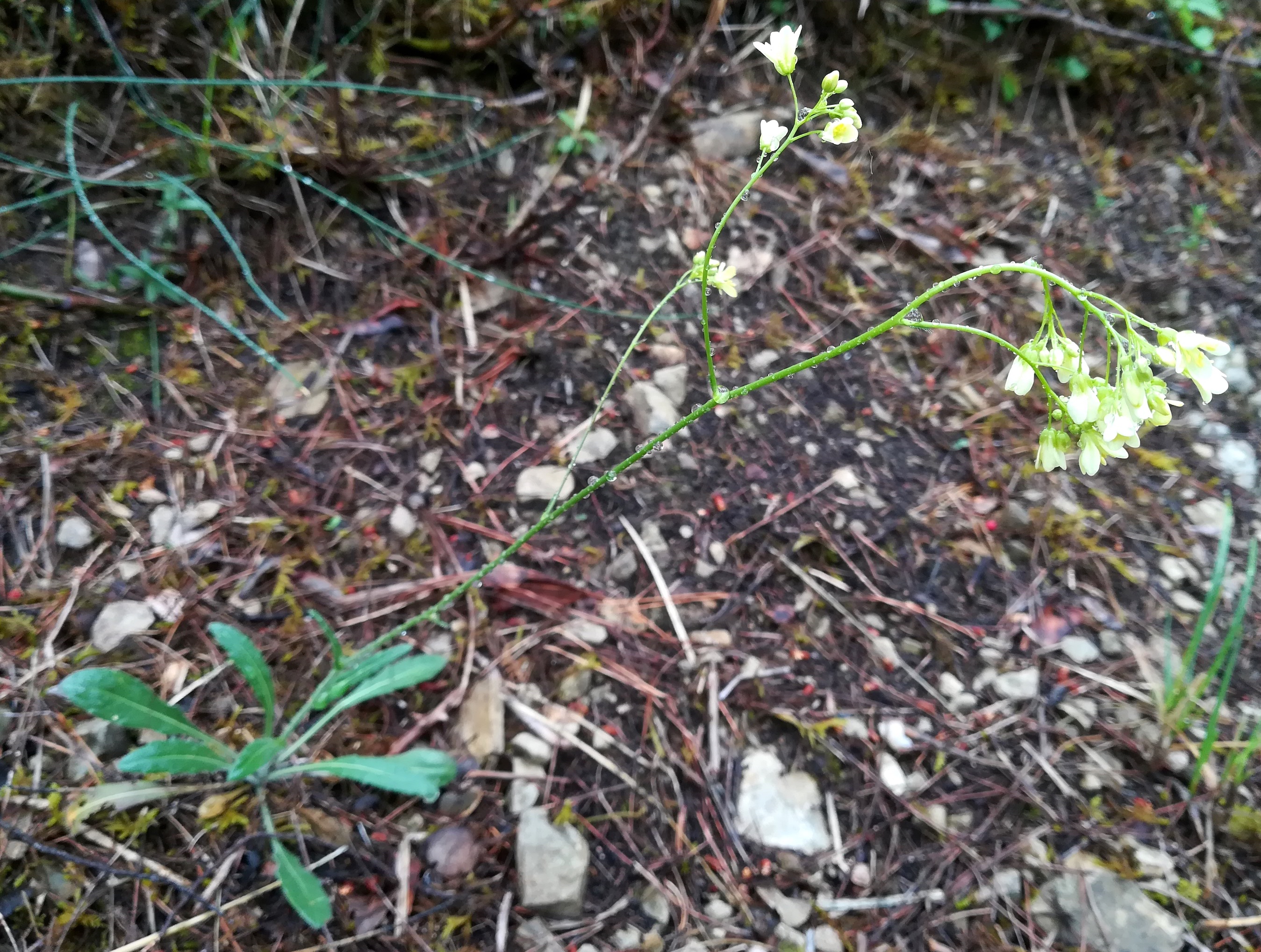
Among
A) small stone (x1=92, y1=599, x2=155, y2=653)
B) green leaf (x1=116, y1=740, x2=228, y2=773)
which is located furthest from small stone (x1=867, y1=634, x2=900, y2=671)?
small stone (x1=92, y1=599, x2=155, y2=653)

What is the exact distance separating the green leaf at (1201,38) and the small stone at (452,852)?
379 cm

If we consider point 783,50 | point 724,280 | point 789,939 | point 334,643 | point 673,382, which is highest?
point 783,50

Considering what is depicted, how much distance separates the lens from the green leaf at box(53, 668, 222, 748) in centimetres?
147

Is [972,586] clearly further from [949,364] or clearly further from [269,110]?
[269,110]

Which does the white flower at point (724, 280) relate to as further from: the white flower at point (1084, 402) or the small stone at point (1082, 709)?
the small stone at point (1082, 709)

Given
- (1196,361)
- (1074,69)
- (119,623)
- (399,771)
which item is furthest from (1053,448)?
(1074,69)

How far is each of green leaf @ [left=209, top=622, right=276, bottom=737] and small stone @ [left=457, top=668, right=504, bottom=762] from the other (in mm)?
419

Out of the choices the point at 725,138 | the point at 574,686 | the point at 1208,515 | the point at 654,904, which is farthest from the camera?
the point at 725,138

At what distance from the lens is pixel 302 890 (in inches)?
56.2

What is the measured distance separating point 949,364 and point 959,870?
1524 millimetres

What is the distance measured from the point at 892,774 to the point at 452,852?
1.05 meters

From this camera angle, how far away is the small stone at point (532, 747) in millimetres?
1725

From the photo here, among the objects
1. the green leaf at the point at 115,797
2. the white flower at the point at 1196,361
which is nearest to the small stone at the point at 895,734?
the white flower at the point at 1196,361

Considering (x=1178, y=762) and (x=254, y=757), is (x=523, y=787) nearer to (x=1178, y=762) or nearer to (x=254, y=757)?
(x=254, y=757)
